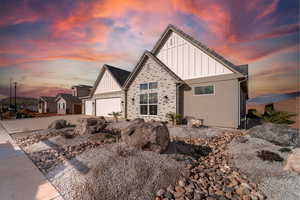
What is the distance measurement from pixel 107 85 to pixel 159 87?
27.0ft

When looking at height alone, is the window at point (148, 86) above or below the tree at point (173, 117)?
above

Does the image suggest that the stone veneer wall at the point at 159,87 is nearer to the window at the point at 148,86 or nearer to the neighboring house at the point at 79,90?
the window at the point at 148,86

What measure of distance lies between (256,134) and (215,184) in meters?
4.73

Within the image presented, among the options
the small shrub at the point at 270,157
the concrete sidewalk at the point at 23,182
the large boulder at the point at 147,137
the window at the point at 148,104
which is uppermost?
the window at the point at 148,104

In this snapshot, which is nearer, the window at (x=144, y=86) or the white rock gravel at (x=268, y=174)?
the white rock gravel at (x=268, y=174)

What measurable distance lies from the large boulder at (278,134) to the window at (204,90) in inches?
140

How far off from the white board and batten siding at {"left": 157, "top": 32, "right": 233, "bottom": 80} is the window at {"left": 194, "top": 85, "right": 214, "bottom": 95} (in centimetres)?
86

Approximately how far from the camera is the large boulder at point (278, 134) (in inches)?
195

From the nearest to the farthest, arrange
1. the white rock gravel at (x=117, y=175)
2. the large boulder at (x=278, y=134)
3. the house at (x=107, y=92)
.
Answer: the white rock gravel at (x=117, y=175) < the large boulder at (x=278, y=134) < the house at (x=107, y=92)

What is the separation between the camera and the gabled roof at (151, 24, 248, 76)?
8203mm

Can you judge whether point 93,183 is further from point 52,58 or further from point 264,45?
point 264,45

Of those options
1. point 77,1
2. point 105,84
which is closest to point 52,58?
point 77,1

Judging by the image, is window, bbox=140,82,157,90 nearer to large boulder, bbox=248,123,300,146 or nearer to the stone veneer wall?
the stone veneer wall

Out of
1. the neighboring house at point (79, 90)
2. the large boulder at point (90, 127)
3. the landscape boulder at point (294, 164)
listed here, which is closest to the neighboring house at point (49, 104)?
the neighboring house at point (79, 90)
